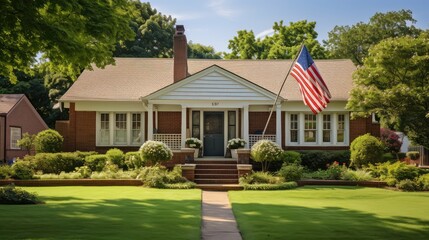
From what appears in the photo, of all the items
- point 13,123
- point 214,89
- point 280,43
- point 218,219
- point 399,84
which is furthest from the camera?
point 280,43

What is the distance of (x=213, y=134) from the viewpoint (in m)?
26.9

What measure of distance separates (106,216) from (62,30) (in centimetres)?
450

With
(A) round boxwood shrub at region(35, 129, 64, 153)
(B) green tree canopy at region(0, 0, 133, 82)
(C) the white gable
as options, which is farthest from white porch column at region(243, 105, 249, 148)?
(B) green tree canopy at region(0, 0, 133, 82)

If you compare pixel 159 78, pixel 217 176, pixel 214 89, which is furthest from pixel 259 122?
pixel 159 78

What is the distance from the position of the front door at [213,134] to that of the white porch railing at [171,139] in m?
1.57

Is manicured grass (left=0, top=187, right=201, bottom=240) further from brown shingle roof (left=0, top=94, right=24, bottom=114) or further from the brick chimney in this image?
brown shingle roof (left=0, top=94, right=24, bottom=114)

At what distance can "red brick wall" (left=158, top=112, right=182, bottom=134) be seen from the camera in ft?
89.9

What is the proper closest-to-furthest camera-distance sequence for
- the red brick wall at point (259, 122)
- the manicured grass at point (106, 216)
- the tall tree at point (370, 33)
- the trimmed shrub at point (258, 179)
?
the manicured grass at point (106, 216)
the trimmed shrub at point (258, 179)
the red brick wall at point (259, 122)
the tall tree at point (370, 33)

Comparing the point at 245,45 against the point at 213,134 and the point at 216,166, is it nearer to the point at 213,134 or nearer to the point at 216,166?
the point at 213,134

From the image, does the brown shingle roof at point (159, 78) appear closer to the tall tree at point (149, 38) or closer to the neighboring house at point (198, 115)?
the neighboring house at point (198, 115)

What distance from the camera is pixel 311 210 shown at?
46.0 feet

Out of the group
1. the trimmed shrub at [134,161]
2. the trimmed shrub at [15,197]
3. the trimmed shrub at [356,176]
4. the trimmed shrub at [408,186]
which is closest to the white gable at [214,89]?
the trimmed shrub at [134,161]

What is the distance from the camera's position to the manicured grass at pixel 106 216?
9.74 m

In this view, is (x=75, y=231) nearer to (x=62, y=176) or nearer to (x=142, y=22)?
(x=62, y=176)
